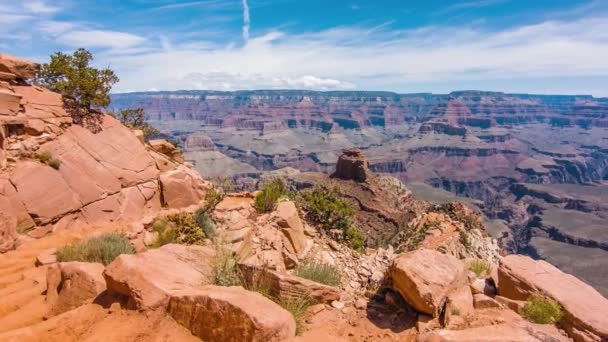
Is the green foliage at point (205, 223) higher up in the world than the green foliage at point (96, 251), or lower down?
lower down

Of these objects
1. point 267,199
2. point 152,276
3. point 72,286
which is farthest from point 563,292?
point 267,199

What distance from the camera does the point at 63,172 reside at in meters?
12.6

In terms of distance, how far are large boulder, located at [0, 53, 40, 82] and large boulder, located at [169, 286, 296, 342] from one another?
12383 millimetres

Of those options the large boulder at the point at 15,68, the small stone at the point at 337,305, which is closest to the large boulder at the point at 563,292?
the small stone at the point at 337,305

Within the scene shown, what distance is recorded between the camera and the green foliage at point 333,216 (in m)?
14.7

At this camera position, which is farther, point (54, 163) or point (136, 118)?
point (136, 118)

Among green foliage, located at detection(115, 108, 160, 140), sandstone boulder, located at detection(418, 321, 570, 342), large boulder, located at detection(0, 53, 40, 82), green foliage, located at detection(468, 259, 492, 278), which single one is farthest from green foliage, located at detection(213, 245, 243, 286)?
green foliage, located at detection(115, 108, 160, 140)

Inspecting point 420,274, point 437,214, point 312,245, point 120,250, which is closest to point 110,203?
point 120,250

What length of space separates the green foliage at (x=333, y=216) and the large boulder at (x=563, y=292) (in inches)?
275

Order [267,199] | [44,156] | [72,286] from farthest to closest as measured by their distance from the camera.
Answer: [267,199], [44,156], [72,286]

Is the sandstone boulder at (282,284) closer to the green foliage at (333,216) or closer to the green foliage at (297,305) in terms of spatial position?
the green foliage at (297,305)

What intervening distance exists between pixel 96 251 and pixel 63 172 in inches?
218

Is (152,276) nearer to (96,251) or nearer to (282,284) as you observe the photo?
(282,284)

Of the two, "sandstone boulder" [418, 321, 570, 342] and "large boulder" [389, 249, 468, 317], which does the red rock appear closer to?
"large boulder" [389, 249, 468, 317]
